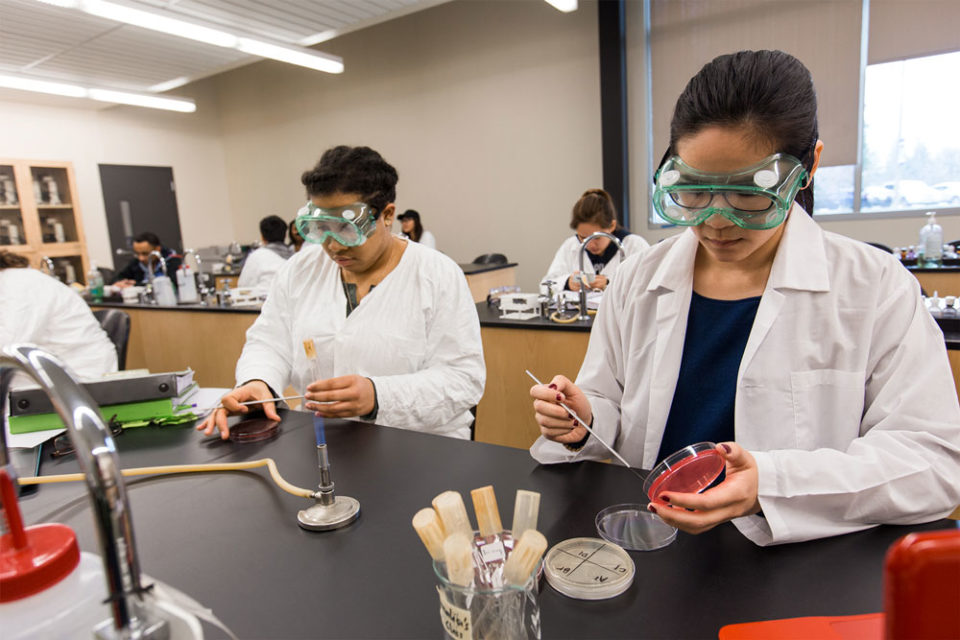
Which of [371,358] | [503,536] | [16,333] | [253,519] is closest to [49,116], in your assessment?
[16,333]

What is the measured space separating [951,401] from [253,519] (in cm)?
124

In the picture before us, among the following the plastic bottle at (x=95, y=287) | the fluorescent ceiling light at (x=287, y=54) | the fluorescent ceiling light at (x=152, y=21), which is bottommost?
the plastic bottle at (x=95, y=287)

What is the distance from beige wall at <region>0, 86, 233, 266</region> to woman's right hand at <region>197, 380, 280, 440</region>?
290 inches

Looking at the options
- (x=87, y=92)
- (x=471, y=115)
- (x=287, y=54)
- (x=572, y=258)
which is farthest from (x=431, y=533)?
(x=87, y=92)

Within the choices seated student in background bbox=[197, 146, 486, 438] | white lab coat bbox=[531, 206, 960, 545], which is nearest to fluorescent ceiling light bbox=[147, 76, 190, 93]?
seated student in background bbox=[197, 146, 486, 438]

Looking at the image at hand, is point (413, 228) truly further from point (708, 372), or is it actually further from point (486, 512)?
point (486, 512)

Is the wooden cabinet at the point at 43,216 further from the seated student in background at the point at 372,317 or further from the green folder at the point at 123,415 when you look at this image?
the seated student in background at the point at 372,317

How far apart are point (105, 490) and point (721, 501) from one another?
0.75m

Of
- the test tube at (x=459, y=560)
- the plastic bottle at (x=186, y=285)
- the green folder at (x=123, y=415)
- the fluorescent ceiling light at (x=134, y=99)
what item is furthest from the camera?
the fluorescent ceiling light at (x=134, y=99)

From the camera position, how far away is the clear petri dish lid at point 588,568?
2.50 feet

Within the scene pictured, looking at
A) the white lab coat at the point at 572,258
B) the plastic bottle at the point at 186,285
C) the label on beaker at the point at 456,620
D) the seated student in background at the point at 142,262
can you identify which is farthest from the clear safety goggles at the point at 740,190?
the seated student in background at the point at 142,262

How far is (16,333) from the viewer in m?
2.63

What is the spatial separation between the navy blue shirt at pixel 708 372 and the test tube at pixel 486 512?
619 mm

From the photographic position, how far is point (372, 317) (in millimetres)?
1775
